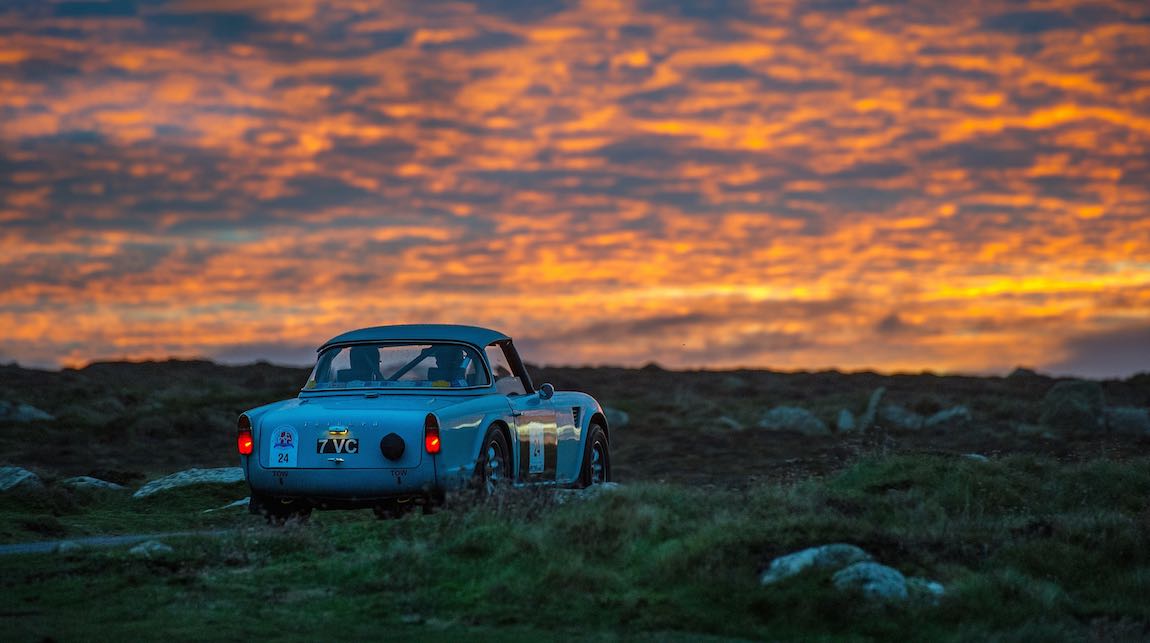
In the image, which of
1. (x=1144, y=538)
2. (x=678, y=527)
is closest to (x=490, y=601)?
(x=678, y=527)

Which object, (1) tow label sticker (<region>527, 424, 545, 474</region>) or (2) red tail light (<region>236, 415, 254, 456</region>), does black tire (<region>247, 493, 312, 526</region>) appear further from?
(1) tow label sticker (<region>527, 424, 545, 474</region>)

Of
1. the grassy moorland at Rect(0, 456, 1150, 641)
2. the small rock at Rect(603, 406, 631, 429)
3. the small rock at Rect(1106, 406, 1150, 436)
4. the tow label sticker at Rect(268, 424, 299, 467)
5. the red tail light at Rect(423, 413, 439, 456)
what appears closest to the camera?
the grassy moorland at Rect(0, 456, 1150, 641)

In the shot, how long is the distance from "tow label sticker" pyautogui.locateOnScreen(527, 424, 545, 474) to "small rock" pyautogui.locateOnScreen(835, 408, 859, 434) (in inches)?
1081

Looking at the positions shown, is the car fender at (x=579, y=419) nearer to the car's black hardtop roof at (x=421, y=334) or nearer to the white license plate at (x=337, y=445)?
the car's black hardtop roof at (x=421, y=334)

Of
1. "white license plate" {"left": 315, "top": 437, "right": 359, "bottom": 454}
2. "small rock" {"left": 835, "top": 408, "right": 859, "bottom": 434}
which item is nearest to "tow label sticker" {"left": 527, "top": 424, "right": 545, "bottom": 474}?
"white license plate" {"left": 315, "top": 437, "right": 359, "bottom": 454}

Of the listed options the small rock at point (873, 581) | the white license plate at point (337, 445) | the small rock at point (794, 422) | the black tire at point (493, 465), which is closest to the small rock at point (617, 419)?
the small rock at point (794, 422)

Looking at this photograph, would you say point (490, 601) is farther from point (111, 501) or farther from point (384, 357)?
point (111, 501)

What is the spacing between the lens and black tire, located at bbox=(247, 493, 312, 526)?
1407 centimetres

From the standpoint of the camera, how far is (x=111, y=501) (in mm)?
21109

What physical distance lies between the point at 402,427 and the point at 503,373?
225 cm

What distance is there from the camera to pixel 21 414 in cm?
3988

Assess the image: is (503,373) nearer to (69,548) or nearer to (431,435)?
(431,435)

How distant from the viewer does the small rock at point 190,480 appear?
21.4 m

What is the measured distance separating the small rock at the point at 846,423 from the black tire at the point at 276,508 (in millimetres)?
29539
